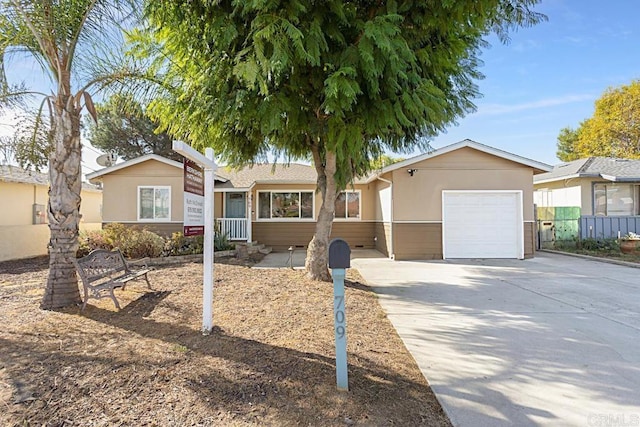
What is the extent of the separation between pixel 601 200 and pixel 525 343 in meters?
14.3

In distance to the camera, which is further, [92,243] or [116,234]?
[116,234]

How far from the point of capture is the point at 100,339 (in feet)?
13.8

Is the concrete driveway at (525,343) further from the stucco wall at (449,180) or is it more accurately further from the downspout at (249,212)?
the downspout at (249,212)

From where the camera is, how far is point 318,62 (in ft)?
14.1

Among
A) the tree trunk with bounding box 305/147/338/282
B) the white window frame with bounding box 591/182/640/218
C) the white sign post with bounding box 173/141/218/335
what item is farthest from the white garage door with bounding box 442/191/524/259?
the white sign post with bounding box 173/141/218/335

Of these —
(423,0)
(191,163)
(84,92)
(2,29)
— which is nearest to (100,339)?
(191,163)

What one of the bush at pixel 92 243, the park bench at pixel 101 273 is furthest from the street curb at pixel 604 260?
the bush at pixel 92 243

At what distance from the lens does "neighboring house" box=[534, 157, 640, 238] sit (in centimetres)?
1421

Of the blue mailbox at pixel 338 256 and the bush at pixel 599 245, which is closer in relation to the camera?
the blue mailbox at pixel 338 256

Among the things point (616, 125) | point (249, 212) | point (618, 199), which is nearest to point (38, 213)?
point (249, 212)

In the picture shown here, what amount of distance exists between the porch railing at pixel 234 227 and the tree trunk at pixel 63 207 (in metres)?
8.68

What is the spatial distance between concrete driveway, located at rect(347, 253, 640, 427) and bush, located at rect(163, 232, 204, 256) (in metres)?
6.47

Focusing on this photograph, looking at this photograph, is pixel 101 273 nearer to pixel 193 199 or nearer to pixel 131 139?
pixel 193 199

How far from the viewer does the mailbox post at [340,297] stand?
291 cm
